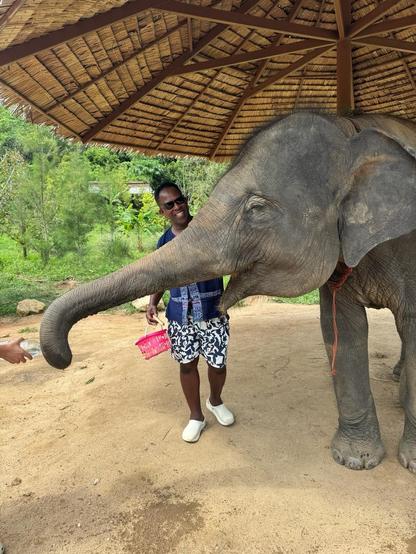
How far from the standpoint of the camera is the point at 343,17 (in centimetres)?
323

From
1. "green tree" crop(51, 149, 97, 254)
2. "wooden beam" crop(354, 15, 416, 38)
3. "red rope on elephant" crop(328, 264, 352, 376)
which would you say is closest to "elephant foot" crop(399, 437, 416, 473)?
"red rope on elephant" crop(328, 264, 352, 376)

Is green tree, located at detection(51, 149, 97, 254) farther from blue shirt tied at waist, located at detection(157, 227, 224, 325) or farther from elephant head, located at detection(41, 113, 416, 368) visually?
elephant head, located at detection(41, 113, 416, 368)

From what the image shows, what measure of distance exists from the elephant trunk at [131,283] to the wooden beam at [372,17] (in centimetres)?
215

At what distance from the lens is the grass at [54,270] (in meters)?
9.02

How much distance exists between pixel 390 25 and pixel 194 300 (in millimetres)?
2336

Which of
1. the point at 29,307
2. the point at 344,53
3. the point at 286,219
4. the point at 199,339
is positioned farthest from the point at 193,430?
the point at 29,307

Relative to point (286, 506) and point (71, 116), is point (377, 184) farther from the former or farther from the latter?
point (71, 116)

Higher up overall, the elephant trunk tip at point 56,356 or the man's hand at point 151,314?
the elephant trunk tip at point 56,356

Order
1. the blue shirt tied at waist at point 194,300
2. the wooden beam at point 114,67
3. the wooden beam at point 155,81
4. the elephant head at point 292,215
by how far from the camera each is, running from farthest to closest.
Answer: the wooden beam at point 155,81, the wooden beam at point 114,67, the blue shirt tied at waist at point 194,300, the elephant head at point 292,215

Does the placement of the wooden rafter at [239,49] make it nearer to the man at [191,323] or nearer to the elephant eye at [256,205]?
the man at [191,323]

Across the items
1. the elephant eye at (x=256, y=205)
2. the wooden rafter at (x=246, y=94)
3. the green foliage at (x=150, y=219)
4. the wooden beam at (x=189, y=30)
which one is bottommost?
the green foliage at (x=150, y=219)

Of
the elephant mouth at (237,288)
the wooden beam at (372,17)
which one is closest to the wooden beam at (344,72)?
the wooden beam at (372,17)

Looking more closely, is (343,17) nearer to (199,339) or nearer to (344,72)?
(344,72)

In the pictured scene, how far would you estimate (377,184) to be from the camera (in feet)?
6.68
